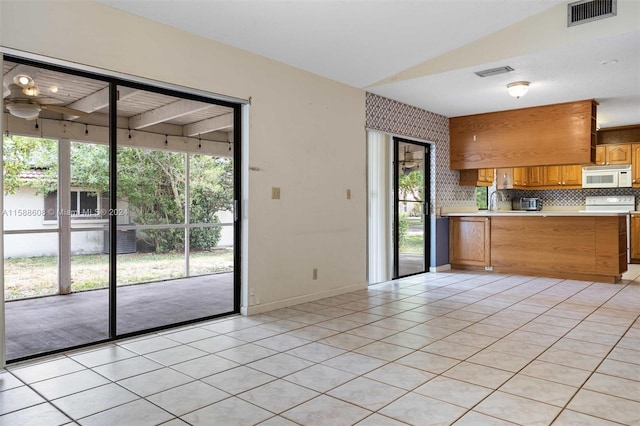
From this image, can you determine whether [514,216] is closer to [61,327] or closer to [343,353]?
[343,353]

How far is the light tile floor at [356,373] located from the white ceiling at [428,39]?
2450 mm

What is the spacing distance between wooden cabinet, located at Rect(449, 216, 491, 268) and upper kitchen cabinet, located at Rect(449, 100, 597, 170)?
2.88ft

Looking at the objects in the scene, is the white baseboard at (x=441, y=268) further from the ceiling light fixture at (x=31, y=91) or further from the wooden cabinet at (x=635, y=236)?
the ceiling light fixture at (x=31, y=91)

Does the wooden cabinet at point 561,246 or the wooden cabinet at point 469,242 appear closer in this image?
the wooden cabinet at point 561,246

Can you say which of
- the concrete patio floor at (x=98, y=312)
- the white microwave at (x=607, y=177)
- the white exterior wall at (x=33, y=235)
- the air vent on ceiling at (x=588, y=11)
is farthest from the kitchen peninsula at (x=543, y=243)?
the white exterior wall at (x=33, y=235)

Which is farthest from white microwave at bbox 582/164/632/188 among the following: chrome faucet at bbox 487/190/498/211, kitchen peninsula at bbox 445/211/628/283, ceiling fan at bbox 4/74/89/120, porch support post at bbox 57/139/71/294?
ceiling fan at bbox 4/74/89/120

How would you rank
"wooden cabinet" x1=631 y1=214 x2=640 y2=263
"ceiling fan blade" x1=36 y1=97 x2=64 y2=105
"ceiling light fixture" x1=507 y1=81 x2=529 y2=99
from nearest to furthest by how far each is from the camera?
"ceiling fan blade" x1=36 y1=97 x2=64 y2=105, "ceiling light fixture" x1=507 y1=81 x2=529 y2=99, "wooden cabinet" x1=631 y1=214 x2=640 y2=263

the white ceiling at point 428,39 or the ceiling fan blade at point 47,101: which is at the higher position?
the white ceiling at point 428,39

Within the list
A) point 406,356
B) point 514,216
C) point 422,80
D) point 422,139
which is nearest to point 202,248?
point 406,356

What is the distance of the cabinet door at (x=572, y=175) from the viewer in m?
8.20

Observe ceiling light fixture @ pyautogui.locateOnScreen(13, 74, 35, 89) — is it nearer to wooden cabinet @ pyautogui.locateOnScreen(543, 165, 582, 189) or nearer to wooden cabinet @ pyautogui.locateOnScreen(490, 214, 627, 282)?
wooden cabinet @ pyautogui.locateOnScreen(490, 214, 627, 282)

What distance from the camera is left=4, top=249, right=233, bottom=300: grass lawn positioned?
Answer: 4195 mm

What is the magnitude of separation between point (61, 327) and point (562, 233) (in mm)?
6032

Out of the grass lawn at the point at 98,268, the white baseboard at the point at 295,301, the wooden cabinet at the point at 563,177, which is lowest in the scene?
the white baseboard at the point at 295,301
